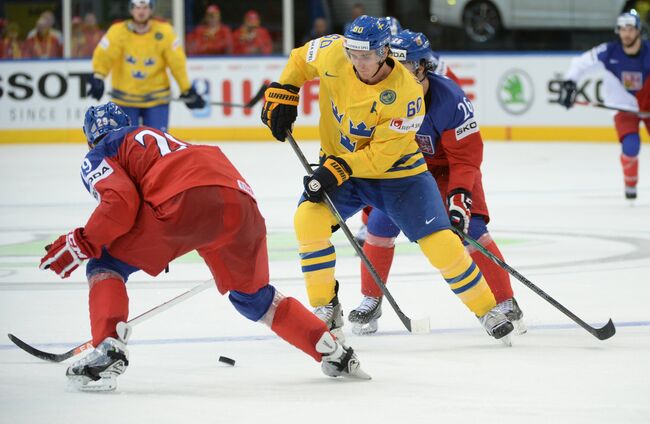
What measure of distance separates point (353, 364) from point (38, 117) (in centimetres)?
1116

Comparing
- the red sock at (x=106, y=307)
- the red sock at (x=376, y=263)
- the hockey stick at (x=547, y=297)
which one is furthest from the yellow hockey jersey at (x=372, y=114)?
the red sock at (x=106, y=307)

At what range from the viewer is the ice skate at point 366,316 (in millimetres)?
4887

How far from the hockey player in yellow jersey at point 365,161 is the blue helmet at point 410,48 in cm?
23

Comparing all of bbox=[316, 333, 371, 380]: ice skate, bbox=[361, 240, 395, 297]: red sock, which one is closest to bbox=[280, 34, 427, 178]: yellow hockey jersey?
bbox=[361, 240, 395, 297]: red sock

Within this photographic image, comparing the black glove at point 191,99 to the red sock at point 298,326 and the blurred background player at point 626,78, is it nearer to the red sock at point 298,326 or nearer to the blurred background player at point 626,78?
the blurred background player at point 626,78

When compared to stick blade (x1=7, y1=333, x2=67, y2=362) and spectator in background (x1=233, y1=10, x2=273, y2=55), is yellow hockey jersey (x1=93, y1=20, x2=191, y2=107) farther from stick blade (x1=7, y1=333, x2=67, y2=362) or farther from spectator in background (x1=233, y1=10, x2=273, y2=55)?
stick blade (x1=7, y1=333, x2=67, y2=362)

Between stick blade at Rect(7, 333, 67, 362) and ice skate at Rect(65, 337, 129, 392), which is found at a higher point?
ice skate at Rect(65, 337, 129, 392)

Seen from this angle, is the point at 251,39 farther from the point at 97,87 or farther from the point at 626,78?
the point at 626,78

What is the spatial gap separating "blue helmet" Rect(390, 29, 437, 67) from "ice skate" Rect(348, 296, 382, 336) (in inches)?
35.9

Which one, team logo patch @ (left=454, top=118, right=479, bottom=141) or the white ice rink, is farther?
team logo patch @ (left=454, top=118, right=479, bottom=141)

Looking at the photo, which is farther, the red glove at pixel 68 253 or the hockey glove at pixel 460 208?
the hockey glove at pixel 460 208

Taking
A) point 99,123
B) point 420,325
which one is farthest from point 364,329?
point 99,123

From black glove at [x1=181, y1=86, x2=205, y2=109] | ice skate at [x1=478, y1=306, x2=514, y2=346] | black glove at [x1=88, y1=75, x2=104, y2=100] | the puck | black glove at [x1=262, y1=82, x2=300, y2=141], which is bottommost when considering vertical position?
black glove at [x1=181, y1=86, x2=205, y2=109]

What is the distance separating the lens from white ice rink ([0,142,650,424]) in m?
3.57
